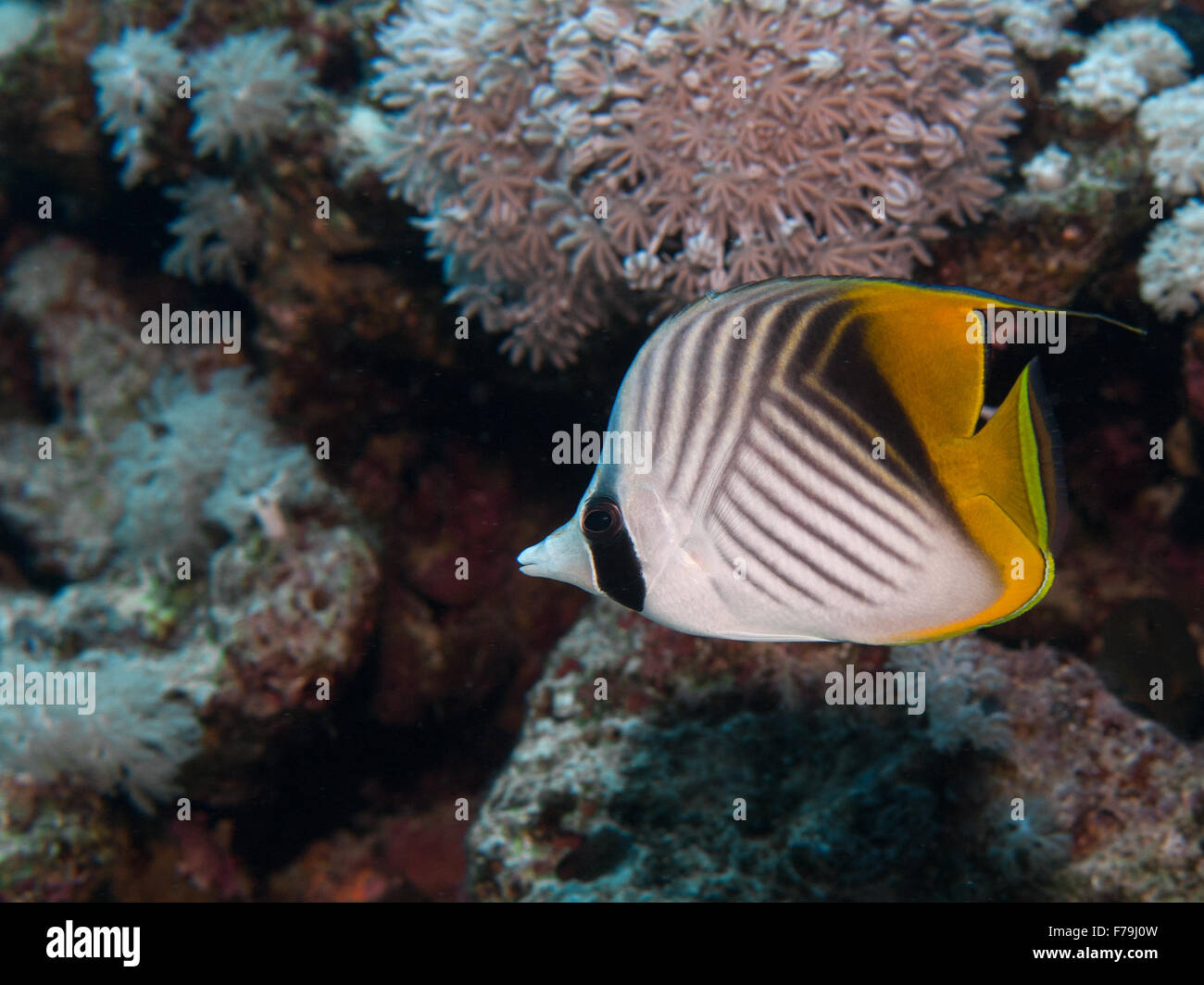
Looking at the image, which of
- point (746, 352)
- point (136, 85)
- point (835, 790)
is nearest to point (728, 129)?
point (746, 352)

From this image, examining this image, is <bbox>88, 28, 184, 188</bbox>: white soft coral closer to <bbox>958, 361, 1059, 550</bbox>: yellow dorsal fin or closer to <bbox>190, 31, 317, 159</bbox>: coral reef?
<bbox>190, 31, 317, 159</bbox>: coral reef

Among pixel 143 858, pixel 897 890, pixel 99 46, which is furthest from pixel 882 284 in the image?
pixel 99 46

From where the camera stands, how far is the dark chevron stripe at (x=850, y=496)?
1257 millimetres

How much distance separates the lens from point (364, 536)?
13.1ft

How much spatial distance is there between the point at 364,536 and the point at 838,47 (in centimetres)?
307

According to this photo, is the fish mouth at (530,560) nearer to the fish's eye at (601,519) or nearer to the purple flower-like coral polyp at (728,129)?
the fish's eye at (601,519)

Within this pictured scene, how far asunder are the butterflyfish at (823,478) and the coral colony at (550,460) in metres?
0.10

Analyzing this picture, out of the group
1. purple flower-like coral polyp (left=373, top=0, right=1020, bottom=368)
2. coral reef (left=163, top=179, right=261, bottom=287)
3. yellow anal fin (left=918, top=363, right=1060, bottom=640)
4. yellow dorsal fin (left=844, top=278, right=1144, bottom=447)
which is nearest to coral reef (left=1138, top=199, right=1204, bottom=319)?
purple flower-like coral polyp (left=373, top=0, right=1020, bottom=368)

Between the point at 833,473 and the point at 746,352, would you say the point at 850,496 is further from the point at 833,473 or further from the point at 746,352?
the point at 746,352

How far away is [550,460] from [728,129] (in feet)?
7.53

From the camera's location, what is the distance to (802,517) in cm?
130

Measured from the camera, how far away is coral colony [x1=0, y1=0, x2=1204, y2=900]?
8.93ft

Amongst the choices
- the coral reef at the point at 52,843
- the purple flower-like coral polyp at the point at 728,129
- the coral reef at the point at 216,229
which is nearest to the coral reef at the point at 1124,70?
the purple flower-like coral polyp at the point at 728,129
